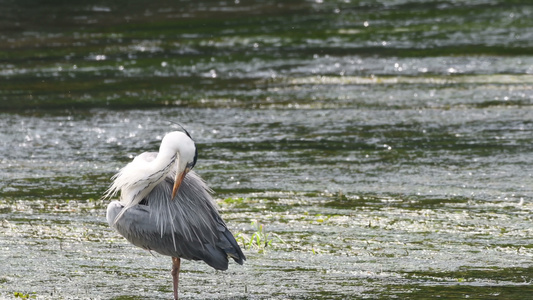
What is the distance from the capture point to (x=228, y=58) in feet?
55.7

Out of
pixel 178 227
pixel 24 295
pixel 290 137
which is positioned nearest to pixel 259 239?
pixel 178 227

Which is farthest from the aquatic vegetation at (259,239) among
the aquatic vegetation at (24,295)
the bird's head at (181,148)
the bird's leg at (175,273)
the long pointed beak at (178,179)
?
the aquatic vegetation at (24,295)

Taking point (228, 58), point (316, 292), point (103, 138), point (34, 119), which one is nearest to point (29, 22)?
point (228, 58)

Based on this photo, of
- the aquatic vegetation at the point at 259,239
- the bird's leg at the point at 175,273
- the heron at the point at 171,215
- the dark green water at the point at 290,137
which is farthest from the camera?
the aquatic vegetation at the point at 259,239

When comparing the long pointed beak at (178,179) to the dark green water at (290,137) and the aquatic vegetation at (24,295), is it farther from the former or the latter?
the aquatic vegetation at (24,295)

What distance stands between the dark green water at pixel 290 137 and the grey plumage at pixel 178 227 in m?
0.31

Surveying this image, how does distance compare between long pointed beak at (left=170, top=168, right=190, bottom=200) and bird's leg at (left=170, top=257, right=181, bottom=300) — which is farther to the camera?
long pointed beak at (left=170, top=168, right=190, bottom=200)

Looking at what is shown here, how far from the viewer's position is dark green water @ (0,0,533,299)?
24.1 ft

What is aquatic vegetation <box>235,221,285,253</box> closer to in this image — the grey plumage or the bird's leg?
the grey plumage

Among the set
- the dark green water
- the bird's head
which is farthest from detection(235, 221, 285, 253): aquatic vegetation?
the bird's head

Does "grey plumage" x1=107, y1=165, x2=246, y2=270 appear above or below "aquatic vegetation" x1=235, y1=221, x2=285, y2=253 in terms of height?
above

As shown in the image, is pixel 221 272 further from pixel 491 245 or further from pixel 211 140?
pixel 211 140

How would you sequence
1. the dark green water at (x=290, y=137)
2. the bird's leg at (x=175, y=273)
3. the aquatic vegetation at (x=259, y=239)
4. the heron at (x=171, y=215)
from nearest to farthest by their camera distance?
the bird's leg at (x=175, y=273) < the heron at (x=171, y=215) < the dark green water at (x=290, y=137) < the aquatic vegetation at (x=259, y=239)

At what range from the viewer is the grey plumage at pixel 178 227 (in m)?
6.77
